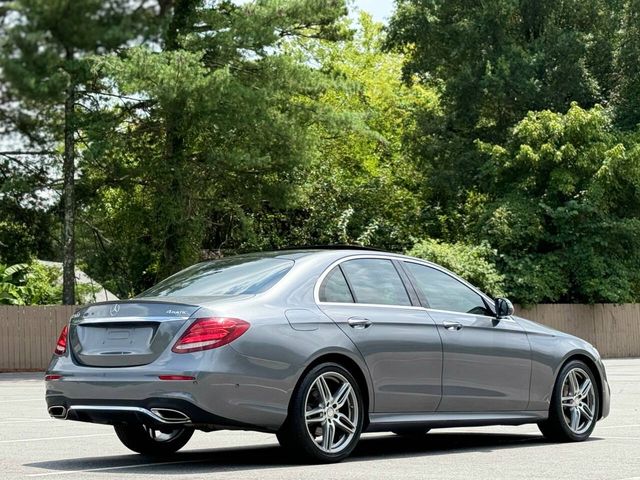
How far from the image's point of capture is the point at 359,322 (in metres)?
9.95

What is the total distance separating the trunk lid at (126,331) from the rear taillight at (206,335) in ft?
0.28

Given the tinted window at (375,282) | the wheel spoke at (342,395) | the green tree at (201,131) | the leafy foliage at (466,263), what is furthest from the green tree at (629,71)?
the wheel spoke at (342,395)

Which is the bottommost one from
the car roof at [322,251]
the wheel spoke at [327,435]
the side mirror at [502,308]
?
the wheel spoke at [327,435]

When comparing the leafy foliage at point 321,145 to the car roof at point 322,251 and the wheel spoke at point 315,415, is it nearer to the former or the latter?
the car roof at point 322,251

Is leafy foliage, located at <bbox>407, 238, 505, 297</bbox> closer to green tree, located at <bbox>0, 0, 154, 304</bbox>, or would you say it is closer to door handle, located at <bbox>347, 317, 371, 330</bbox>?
green tree, located at <bbox>0, 0, 154, 304</bbox>

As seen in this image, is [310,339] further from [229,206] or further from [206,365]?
[229,206]

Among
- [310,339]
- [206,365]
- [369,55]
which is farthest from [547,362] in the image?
[369,55]

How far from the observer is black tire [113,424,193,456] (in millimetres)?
10586

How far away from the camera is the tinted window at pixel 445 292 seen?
10.9 meters

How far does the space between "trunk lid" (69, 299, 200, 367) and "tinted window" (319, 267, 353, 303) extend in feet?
3.87

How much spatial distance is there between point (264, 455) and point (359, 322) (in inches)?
53.9

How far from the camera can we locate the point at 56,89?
32562 mm

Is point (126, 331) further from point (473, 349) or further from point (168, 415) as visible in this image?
point (473, 349)

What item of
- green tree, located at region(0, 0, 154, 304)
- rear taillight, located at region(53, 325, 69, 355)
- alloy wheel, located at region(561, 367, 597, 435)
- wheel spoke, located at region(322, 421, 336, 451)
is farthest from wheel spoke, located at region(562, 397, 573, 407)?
green tree, located at region(0, 0, 154, 304)
